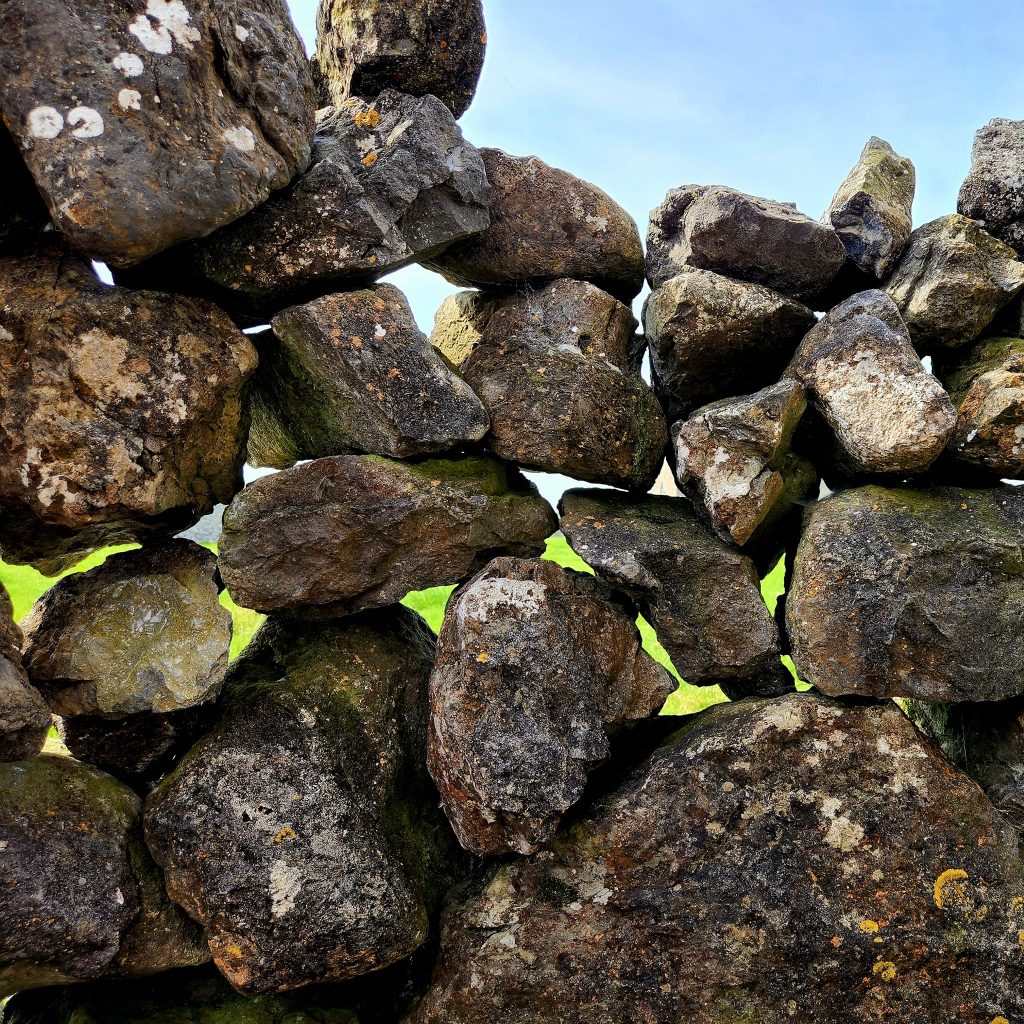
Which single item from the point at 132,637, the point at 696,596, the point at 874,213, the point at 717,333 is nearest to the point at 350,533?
the point at 132,637

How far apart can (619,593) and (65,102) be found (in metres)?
3.23

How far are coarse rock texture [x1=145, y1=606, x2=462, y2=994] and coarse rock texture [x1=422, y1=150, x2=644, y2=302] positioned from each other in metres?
2.25

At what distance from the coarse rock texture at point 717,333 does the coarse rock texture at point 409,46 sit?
1606 millimetres

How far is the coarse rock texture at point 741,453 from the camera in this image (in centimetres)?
404

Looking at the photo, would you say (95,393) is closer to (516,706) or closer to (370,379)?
(370,379)

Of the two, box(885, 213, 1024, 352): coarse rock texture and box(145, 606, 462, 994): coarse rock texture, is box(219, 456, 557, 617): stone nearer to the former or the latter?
box(145, 606, 462, 994): coarse rock texture

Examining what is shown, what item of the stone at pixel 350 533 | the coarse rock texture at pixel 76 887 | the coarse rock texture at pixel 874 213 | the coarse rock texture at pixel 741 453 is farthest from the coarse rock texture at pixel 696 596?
the coarse rock texture at pixel 76 887

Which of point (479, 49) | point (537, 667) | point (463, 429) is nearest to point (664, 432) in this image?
point (463, 429)

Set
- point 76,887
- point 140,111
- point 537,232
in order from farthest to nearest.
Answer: point 537,232, point 76,887, point 140,111

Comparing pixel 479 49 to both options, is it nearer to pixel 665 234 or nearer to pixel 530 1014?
pixel 665 234

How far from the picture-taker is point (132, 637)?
4012 millimetres

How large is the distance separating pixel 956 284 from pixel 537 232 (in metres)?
2.18

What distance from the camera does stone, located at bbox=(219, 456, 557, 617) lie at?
406 cm

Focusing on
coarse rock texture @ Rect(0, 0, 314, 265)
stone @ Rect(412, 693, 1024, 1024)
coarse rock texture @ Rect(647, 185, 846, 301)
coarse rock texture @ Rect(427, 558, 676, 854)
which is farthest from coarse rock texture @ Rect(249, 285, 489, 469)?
stone @ Rect(412, 693, 1024, 1024)
